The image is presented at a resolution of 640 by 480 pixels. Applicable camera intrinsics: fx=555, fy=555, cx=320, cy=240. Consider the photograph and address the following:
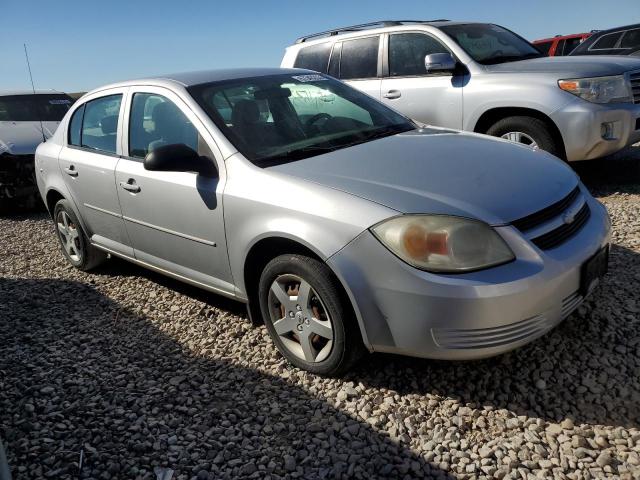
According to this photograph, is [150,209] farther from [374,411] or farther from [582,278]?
[582,278]

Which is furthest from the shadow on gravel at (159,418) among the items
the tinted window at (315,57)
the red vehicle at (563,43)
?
the red vehicle at (563,43)

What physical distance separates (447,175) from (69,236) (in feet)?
12.2

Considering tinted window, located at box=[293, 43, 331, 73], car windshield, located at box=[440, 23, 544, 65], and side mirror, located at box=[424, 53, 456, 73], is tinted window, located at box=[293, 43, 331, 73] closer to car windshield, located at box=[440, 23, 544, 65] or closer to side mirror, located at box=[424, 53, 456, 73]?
car windshield, located at box=[440, 23, 544, 65]

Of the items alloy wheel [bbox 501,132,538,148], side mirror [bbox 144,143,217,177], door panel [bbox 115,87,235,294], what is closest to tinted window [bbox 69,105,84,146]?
door panel [bbox 115,87,235,294]

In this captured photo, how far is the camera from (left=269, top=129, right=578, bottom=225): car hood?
2.48 meters

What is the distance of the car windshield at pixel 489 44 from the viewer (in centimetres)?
604

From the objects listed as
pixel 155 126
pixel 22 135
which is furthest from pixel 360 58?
pixel 22 135

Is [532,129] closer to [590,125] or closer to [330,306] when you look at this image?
[590,125]

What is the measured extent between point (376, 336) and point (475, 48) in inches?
180

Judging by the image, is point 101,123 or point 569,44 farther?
point 569,44

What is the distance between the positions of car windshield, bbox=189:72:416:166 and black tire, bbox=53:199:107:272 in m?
1.97

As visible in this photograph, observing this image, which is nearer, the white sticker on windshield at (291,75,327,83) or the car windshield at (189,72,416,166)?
the car windshield at (189,72,416,166)

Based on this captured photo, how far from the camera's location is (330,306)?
8.67 feet

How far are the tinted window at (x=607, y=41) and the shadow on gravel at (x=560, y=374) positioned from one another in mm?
7734
